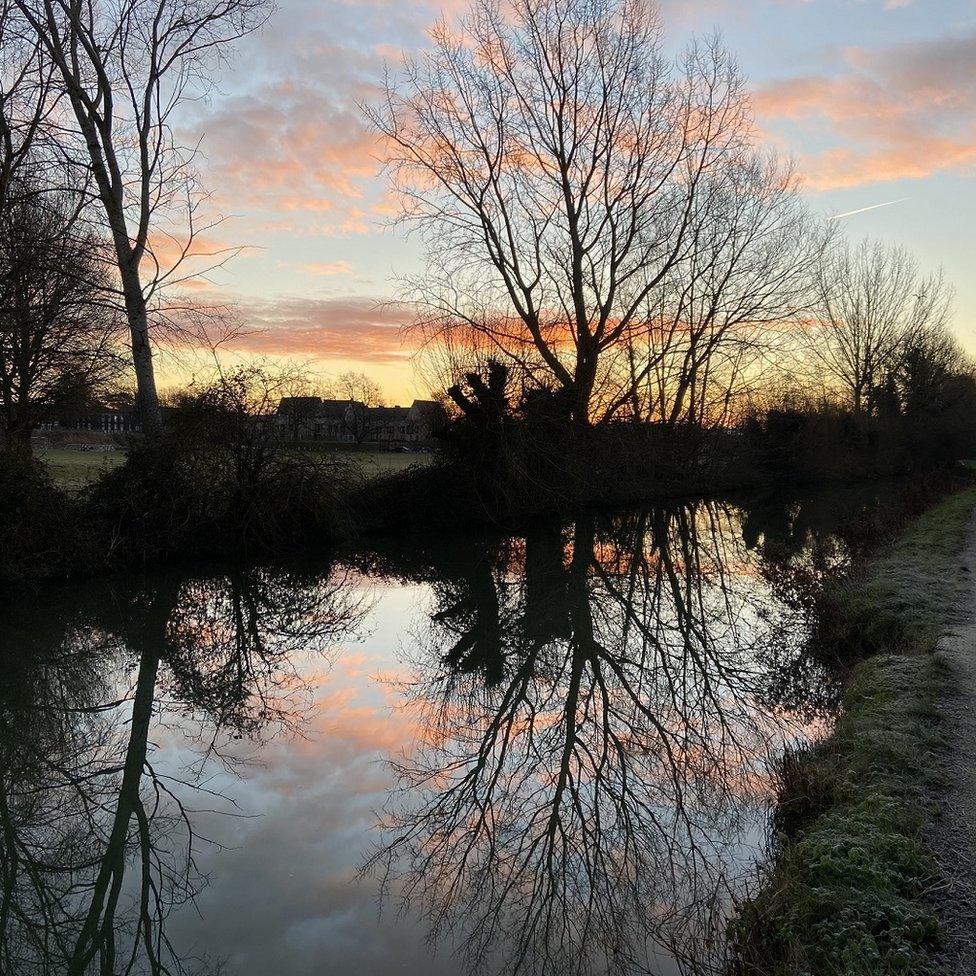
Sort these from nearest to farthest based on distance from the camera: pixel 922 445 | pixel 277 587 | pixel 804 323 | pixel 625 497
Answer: pixel 277 587, pixel 625 497, pixel 804 323, pixel 922 445

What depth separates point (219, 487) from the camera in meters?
14.5

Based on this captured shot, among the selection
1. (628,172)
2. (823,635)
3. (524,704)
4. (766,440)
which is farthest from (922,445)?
(524,704)

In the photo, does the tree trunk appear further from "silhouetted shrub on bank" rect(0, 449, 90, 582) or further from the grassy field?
"silhouetted shrub on bank" rect(0, 449, 90, 582)

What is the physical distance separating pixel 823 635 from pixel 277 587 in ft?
26.3

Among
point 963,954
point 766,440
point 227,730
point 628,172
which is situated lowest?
point 227,730

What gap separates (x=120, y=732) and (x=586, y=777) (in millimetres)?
3748

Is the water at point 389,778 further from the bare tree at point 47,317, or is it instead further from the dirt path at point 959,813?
the bare tree at point 47,317

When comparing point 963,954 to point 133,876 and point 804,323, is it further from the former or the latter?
point 804,323

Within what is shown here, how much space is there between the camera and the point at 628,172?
22016 millimetres

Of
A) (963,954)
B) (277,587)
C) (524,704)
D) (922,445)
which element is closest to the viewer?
(963,954)

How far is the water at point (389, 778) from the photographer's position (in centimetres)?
364

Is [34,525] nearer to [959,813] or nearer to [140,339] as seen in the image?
[140,339]

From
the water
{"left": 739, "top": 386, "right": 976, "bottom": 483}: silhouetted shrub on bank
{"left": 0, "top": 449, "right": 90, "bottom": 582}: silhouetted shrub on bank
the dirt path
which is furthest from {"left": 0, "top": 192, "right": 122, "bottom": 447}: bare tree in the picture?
{"left": 739, "top": 386, "right": 976, "bottom": 483}: silhouetted shrub on bank

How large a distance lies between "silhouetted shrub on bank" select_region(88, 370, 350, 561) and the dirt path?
1166 cm
